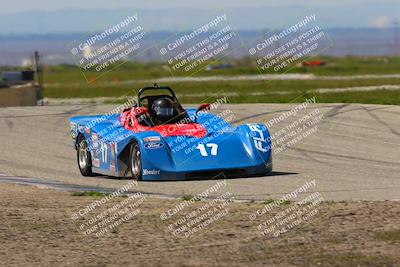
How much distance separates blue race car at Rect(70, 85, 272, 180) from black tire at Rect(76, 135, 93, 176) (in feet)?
0.06

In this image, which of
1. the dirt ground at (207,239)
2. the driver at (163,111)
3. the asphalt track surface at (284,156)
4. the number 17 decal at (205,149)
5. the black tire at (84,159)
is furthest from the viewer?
the black tire at (84,159)

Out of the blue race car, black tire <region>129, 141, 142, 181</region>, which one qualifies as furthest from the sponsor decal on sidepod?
black tire <region>129, 141, 142, 181</region>

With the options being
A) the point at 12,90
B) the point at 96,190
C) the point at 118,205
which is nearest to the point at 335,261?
the point at 118,205

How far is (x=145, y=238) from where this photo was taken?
1099 cm

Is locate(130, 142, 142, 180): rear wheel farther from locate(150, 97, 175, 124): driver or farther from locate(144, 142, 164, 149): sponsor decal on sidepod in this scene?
locate(150, 97, 175, 124): driver

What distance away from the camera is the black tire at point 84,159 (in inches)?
741

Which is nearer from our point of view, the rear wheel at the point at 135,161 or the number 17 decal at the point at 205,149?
the number 17 decal at the point at 205,149

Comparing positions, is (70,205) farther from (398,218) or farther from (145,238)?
(398,218)

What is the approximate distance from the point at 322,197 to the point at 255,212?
6.16 ft

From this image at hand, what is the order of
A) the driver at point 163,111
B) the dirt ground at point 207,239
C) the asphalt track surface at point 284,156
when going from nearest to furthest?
1. the dirt ground at point 207,239
2. the asphalt track surface at point 284,156
3. the driver at point 163,111

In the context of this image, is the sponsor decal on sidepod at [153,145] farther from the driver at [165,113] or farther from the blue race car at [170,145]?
the driver at [165,113]

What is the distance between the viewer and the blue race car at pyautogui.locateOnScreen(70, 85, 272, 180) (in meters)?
16.5

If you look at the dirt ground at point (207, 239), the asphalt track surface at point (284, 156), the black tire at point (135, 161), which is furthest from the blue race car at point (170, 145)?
the dirt ground at point (207, 239)

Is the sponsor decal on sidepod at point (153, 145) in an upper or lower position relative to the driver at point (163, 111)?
lower
